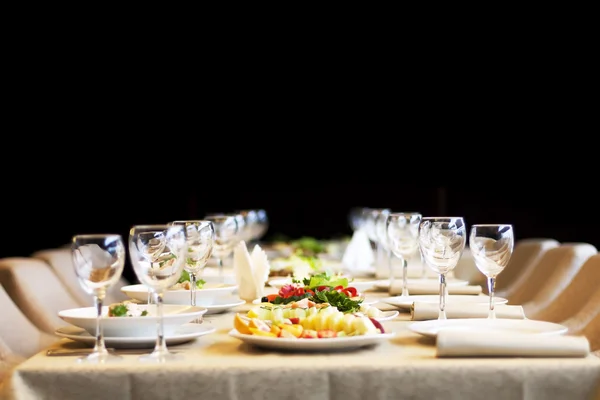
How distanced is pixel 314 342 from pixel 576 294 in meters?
1.97

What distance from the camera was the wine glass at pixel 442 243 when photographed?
7.27 feet

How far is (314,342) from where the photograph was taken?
173 centimetres

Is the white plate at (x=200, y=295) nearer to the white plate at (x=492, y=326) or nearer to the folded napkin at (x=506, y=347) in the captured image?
the white plate at (x=492, y=326)

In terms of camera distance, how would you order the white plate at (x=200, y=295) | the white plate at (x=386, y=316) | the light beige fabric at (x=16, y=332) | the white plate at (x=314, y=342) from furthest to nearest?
the light beige fabric at (x=16, y=332)
the white plate at (x=200, y=295)
the white plate at (x=386, y=316)
the white plate at (x=314, y=342)

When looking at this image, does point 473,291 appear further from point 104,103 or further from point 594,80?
point 104,103

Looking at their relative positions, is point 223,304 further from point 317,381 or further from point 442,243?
point 317,381

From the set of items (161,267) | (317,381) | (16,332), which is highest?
(161,267)

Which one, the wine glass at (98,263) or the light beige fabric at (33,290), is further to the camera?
the light beige fabric at (33,290)

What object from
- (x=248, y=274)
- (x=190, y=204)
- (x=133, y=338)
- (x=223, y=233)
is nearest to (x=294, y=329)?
(x=133, y=338)

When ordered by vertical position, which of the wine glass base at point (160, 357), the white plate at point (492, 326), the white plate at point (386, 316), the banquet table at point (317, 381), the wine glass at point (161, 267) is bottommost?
the banquet table at point (317, 381)

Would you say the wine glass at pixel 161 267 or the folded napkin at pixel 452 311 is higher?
the wine glass at pixel 161 267

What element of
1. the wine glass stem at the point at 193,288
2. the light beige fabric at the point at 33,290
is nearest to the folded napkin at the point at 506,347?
the wine glass stem at the point at 193,288

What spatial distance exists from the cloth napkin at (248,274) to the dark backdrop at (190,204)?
7.09m

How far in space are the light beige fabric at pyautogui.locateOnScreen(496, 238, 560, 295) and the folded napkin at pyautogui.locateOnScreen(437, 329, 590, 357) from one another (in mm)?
2757
